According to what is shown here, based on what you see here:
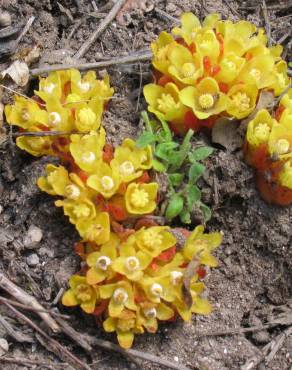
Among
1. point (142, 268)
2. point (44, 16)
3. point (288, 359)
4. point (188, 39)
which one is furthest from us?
point (44, 16)

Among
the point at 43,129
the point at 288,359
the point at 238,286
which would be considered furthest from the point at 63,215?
the point at 288,359

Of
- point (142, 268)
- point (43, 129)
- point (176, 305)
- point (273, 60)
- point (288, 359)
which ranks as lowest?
point (288, 359)

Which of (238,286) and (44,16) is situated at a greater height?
(44,16)

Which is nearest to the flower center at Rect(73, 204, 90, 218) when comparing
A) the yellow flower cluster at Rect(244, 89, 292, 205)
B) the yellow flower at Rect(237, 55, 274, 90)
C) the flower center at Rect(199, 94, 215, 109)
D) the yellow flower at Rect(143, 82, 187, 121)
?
the yellow flower at Rect(143, 82, 187, 121)

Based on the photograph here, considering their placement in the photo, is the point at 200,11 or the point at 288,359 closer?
the point at 288,359

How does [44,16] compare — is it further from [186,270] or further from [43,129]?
[186,270]

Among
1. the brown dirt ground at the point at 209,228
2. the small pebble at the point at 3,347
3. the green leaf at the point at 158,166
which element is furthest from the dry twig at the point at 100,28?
the small pebble at the point at 3,347
